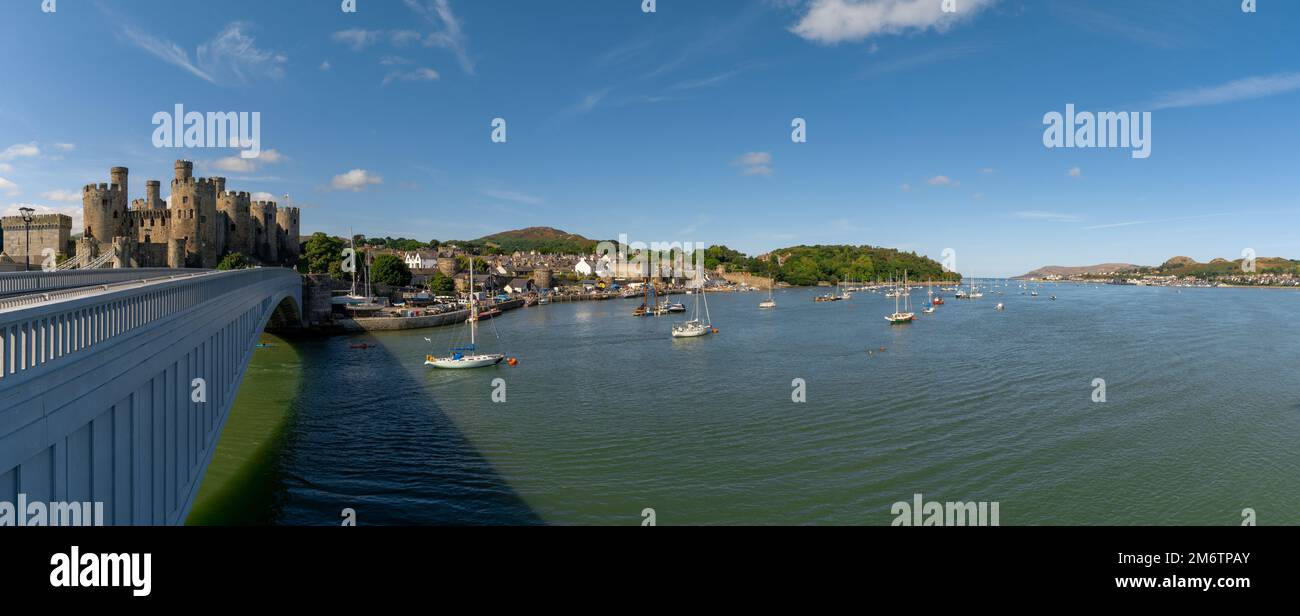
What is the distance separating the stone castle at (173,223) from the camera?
53469 mm

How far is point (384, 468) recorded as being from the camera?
616 inches

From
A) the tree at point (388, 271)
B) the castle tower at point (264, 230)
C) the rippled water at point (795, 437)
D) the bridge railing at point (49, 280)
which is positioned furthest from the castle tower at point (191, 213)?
the bridge railing at point (49, 280)

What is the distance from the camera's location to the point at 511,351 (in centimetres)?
3788

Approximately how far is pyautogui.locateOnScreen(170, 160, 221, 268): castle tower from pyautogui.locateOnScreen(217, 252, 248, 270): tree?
1.99m

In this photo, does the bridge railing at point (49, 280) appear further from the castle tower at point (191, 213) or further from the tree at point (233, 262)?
the castle tower at point (191, 213)

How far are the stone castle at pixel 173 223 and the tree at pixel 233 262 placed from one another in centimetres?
269

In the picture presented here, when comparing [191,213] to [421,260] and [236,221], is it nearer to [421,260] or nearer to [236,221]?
[236,221]

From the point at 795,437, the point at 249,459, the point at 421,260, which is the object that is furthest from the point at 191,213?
the point at 795,437

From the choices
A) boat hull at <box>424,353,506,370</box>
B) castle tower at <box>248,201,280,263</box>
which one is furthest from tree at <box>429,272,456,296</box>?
boat hull at <box>424,353,506,370</box>

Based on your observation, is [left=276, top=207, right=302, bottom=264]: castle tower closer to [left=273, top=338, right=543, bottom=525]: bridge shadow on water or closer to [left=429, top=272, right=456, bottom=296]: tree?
[left=429, top=272, right=456, bottom=296]: tree
